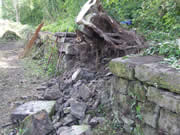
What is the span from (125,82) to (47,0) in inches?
382

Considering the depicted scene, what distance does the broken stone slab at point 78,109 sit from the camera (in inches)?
119

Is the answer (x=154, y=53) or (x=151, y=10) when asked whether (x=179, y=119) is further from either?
(x=151, y=10)

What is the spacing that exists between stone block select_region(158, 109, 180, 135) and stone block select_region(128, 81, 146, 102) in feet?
1.07

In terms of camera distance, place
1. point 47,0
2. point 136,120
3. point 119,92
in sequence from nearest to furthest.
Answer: point 136,120, point 119,92, point 47,0

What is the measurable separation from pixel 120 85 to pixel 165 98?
842 mm

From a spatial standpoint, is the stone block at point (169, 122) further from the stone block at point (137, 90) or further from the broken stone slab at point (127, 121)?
the broken stone slab at point (127, 121)

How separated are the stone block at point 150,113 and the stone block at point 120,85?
37cm

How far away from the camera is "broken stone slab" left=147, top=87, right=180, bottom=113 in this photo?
6.06ft

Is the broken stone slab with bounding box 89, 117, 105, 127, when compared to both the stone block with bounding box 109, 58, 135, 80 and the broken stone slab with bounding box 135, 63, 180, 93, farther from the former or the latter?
the broken stone slab with bounding box 135, 63, 180, 93

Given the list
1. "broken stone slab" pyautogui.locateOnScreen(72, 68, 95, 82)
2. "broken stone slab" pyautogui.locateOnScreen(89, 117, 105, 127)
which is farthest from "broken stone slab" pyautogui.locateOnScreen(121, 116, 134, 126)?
"broken stone slab" pyautogui.locateOnScreen(72, 68, 95, 82)

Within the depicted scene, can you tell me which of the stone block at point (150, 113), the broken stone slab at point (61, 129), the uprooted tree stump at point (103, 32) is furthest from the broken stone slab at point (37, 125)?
the uprooted tree stump at point (103, 32)

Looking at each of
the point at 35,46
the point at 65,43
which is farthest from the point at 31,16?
the point at 65,43

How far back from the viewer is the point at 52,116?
3318 mm

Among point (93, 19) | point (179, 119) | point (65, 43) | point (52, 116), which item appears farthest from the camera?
point (65, 43)
